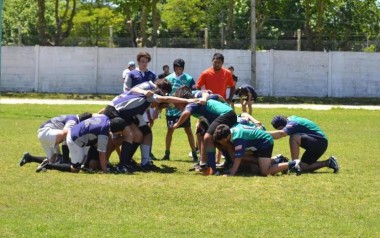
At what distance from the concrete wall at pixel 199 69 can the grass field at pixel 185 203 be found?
2843cm

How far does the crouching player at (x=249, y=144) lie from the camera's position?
13711 millimetres

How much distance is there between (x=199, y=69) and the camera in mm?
44469

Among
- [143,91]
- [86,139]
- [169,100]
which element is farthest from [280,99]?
[86,139]

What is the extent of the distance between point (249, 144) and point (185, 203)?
269cm

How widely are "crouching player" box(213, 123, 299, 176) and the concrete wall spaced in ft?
98.9

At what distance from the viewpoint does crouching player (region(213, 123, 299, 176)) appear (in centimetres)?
1371

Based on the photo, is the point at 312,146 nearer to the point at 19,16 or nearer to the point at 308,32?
the point at 308,32

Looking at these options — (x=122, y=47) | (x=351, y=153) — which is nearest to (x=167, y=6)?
(x=122, y=47)

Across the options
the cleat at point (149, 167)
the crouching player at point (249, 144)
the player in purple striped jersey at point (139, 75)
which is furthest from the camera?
the player in purple striped jersey at point (139, 75)

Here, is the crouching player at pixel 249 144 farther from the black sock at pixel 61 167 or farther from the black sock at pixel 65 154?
the black sock at pixel 65 154

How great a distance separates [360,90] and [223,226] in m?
35.8

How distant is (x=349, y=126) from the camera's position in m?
26.8

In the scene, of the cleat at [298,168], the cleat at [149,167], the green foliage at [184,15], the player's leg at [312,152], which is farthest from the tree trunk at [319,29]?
the cleat at [298,168]

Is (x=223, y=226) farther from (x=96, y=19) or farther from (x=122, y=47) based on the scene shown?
(x=96, y=19)
